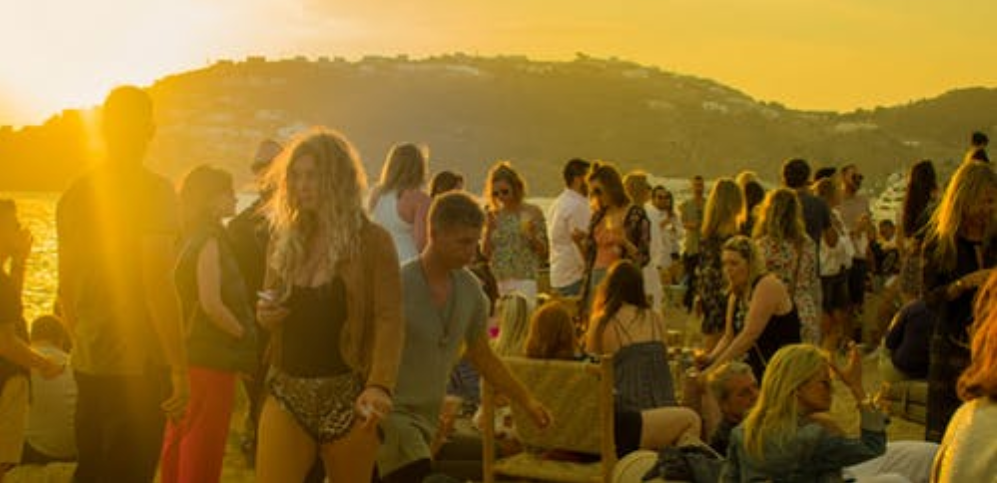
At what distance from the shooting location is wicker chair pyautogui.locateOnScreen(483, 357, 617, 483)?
19.1 ft

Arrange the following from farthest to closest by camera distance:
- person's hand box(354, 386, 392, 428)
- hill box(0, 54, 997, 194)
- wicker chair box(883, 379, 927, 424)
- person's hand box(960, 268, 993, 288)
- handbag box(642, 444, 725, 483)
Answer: hill box(0, 54, 997, 194) < wicker chair box(883, 379, 927, 424) < handbag box(642, 444, 725, 483) < person's hand box(960, 268, 993, 288) < person's hand box(354, 386, 392, 428)

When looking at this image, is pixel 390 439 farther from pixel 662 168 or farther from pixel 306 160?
pixel 662 168

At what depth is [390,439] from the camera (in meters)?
4.34

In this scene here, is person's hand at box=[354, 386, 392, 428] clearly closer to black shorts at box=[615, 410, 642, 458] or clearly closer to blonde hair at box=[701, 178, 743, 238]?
black shorts at box=[615, 410, 642, 458]

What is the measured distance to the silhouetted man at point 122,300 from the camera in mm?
4859

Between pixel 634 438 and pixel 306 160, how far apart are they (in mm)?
2658

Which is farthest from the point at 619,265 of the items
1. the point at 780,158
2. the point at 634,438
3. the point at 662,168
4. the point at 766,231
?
the point at 780,158

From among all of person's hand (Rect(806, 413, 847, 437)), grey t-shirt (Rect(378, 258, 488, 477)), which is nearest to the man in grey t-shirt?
grey t-shirt (Rect(378, 258, 488, 477))

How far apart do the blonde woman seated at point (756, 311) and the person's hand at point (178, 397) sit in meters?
3.06

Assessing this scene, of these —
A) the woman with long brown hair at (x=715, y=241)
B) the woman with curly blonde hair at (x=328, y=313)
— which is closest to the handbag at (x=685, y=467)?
the woman with curly blonde hair at (x=328, y=313)

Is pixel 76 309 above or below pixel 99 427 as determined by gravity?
above

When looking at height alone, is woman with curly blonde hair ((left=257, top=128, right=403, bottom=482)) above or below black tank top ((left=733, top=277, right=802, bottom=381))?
above

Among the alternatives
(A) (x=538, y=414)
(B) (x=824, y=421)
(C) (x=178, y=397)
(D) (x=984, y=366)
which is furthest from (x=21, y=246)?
(D) (x=984, y=366)

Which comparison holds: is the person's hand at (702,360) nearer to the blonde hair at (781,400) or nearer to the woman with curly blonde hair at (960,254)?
the woman with curly blonde hair at (960,254)
